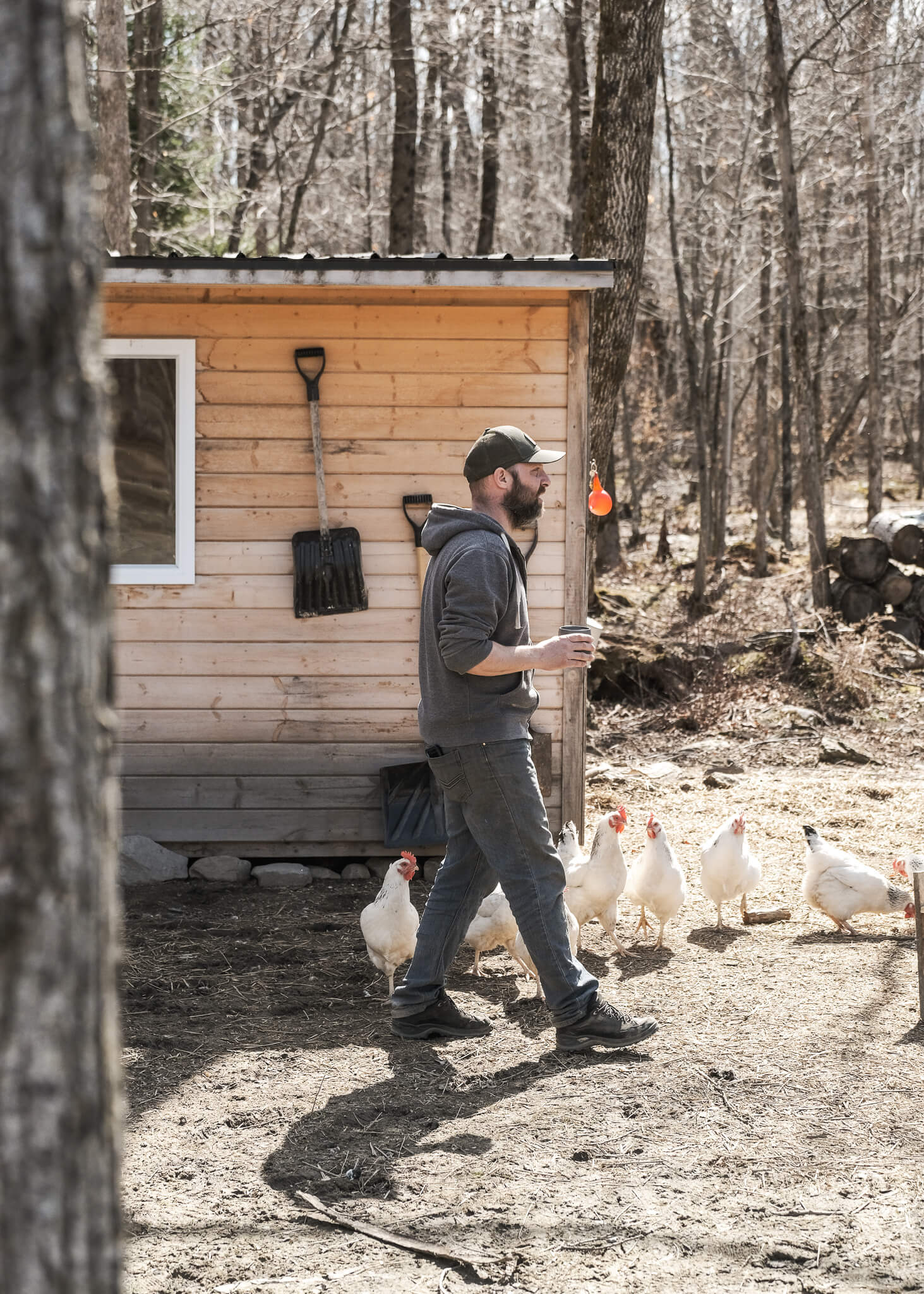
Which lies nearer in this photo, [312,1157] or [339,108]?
[312,1157]

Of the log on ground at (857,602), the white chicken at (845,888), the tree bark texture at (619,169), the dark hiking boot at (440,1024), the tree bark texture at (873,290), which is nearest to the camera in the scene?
the dark hiking boot at (440,1024)

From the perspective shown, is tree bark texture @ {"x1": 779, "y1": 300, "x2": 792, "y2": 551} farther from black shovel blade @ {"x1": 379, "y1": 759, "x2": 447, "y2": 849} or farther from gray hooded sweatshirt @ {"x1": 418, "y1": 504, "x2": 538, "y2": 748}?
gray hooded sweatshirt @ {"x1": 418, "y1": 504, "x2": 538, "y2": 748}

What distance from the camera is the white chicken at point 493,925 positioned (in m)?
5.38

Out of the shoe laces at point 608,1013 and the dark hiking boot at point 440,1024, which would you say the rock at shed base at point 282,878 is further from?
the shoe laces at point 608,1013

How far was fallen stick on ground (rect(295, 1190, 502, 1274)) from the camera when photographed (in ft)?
10.0

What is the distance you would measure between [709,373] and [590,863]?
13622mm

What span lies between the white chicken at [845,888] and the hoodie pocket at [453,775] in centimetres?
243

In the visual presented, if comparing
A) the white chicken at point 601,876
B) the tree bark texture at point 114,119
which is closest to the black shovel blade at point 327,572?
the white chicken at point 601,876

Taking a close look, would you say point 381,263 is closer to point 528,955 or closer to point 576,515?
point 576,515

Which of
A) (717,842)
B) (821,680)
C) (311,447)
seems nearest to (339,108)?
(821,680)

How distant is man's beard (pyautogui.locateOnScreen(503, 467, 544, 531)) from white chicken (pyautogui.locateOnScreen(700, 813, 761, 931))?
2.45 m

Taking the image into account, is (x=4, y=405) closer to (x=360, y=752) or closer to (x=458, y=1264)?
(x=458, y=1264)

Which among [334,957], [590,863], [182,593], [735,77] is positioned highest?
[735,77]

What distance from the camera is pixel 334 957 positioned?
5812 mm
